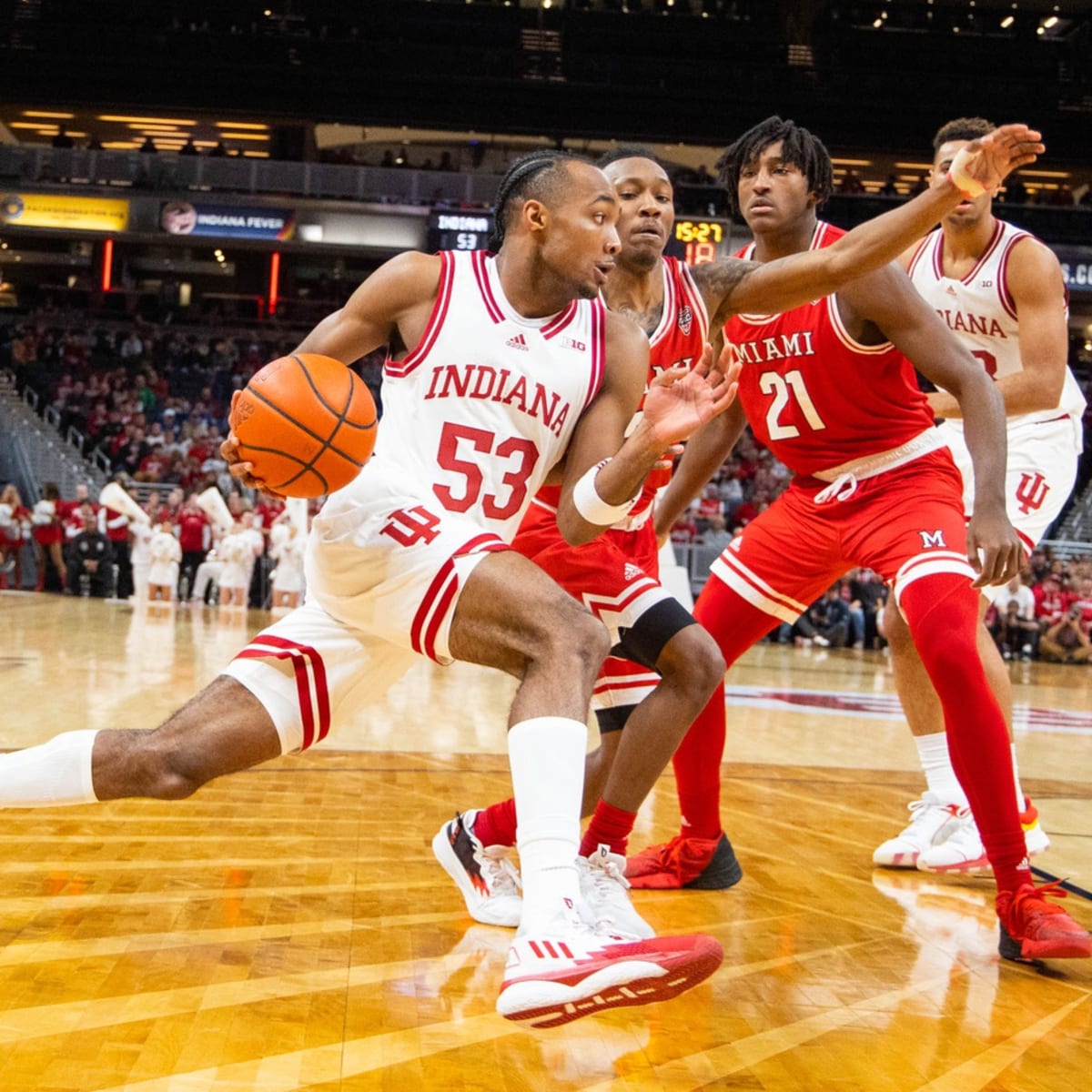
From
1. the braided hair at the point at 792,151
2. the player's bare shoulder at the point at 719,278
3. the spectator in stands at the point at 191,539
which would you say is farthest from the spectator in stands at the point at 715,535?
the player's bare shoulder at the point at 719,278

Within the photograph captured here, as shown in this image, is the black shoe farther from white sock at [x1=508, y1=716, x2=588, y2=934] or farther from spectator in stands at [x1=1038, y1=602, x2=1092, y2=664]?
spectator in stands at [x1=1038, y1=602, x2=1092, y2=664]

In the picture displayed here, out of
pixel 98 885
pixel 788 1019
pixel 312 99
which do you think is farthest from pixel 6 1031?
pixel 312 99

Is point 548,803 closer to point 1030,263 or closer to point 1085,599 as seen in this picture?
point 1030,263

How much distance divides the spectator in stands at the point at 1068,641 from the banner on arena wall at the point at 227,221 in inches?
758

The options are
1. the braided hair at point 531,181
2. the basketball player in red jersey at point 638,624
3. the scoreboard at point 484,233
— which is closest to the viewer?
the braided hair at point 531,181

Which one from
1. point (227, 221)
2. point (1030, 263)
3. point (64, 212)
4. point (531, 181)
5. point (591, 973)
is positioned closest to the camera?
point (591, 973)

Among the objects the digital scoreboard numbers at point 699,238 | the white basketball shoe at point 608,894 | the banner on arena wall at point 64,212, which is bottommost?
the white basketball shoe at point 608,894

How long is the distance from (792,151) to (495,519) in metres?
1.89

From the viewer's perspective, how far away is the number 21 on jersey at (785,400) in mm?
4512

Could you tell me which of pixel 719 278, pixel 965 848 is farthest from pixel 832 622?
pixel 719 278

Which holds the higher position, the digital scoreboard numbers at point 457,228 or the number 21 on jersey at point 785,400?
the digital scoreboard numbers at point 457,228

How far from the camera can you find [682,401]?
3189mm

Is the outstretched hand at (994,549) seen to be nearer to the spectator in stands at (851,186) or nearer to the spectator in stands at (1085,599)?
the spectator in stands at (1085,599)

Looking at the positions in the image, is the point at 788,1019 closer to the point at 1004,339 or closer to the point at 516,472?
the point at 516,472
